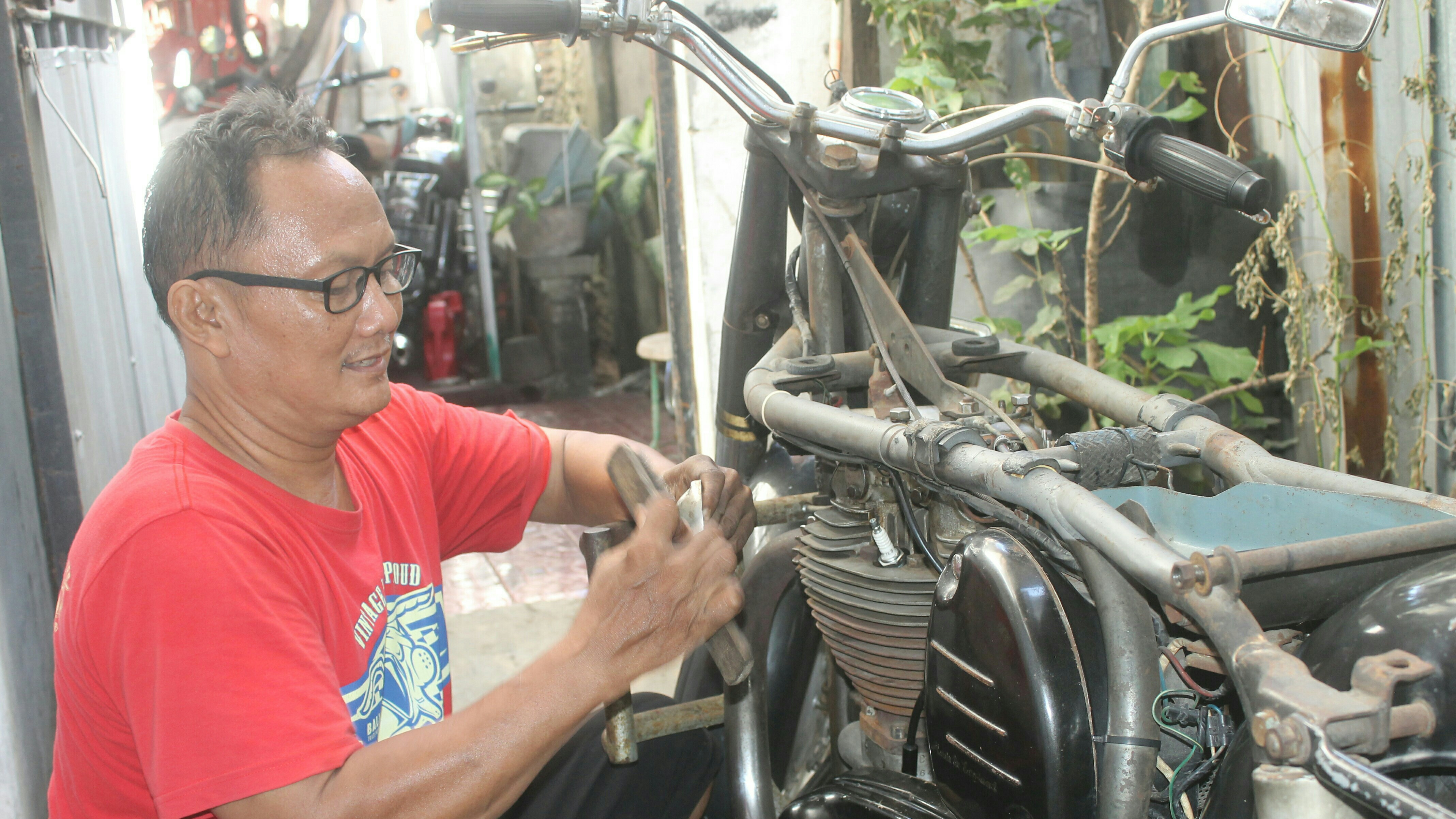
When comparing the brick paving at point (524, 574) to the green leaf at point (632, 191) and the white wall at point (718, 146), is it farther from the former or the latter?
the green leaf at point (632, 191)

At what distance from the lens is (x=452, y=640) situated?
3.66 m

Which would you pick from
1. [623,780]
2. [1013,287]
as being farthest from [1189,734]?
[1013,287]

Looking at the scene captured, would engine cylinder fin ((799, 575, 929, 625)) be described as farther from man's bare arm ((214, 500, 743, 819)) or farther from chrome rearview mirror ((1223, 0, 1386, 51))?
chrome rearview mirror ((1223, 0, 1386, 51))

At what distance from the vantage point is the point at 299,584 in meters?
1.31

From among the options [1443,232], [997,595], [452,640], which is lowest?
[452,640]

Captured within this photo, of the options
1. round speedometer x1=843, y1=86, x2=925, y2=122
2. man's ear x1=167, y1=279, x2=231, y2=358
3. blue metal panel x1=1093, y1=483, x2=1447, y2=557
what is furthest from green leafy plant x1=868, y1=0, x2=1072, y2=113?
man's ear x1=167, y1=279, x2=231, y2=358

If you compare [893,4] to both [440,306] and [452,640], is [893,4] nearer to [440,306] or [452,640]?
[452,640]

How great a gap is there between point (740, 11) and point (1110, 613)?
104 inches

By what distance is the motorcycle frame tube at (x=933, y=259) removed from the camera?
1818mm

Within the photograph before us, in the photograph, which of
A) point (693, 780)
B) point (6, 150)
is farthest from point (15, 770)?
point (693, 780)

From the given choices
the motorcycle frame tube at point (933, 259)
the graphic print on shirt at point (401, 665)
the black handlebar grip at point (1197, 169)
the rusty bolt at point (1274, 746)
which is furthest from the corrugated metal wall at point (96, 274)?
the rusty bolt at point (1274, 746)

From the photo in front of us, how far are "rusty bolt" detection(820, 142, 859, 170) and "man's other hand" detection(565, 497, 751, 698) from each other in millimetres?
Result: 608

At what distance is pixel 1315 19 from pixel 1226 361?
1.85 m

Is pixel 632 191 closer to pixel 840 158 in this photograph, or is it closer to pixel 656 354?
pixel 656 354
